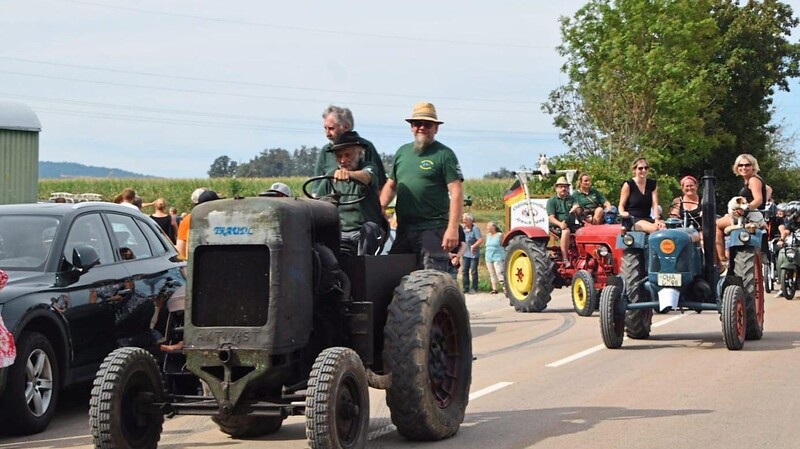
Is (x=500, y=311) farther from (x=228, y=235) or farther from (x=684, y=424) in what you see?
(x=228, y=235)

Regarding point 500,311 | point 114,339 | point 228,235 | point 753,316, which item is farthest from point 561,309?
point 228,235

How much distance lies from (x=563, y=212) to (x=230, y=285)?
44.1ft

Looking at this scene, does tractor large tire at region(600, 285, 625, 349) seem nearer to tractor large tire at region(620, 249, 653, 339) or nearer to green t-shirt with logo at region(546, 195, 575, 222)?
tractor large tire at region(620, 249, 653, 339)

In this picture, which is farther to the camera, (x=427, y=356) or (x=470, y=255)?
(x=470, y=255)

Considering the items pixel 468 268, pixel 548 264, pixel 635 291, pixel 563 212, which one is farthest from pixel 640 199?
pixel 468 268

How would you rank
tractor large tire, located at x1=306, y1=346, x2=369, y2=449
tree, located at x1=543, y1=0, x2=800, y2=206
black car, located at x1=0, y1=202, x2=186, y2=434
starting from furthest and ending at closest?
tree, located at x1=543, y1=0, x2=800, y2=206 < black car, located at x1=0, y1=202, x2=186, y2=434 < tractor large tire, located at x1=306, y1=346, x2=369, y2=449

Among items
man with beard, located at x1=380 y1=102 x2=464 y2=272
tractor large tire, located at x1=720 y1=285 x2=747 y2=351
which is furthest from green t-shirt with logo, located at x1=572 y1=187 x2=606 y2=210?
man with beard, located at x1=380 y1=102 x2=464 y2=272

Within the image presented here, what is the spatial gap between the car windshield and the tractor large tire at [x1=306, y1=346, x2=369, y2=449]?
3672mm

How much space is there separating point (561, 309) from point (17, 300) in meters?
12.6

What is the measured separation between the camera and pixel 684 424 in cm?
881

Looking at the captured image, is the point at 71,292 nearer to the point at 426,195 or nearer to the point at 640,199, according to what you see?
the point at 426,195

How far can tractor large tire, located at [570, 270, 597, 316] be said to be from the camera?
18562 millimetres

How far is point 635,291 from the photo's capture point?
14.3 m

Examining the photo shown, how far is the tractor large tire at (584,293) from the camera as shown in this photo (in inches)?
731
